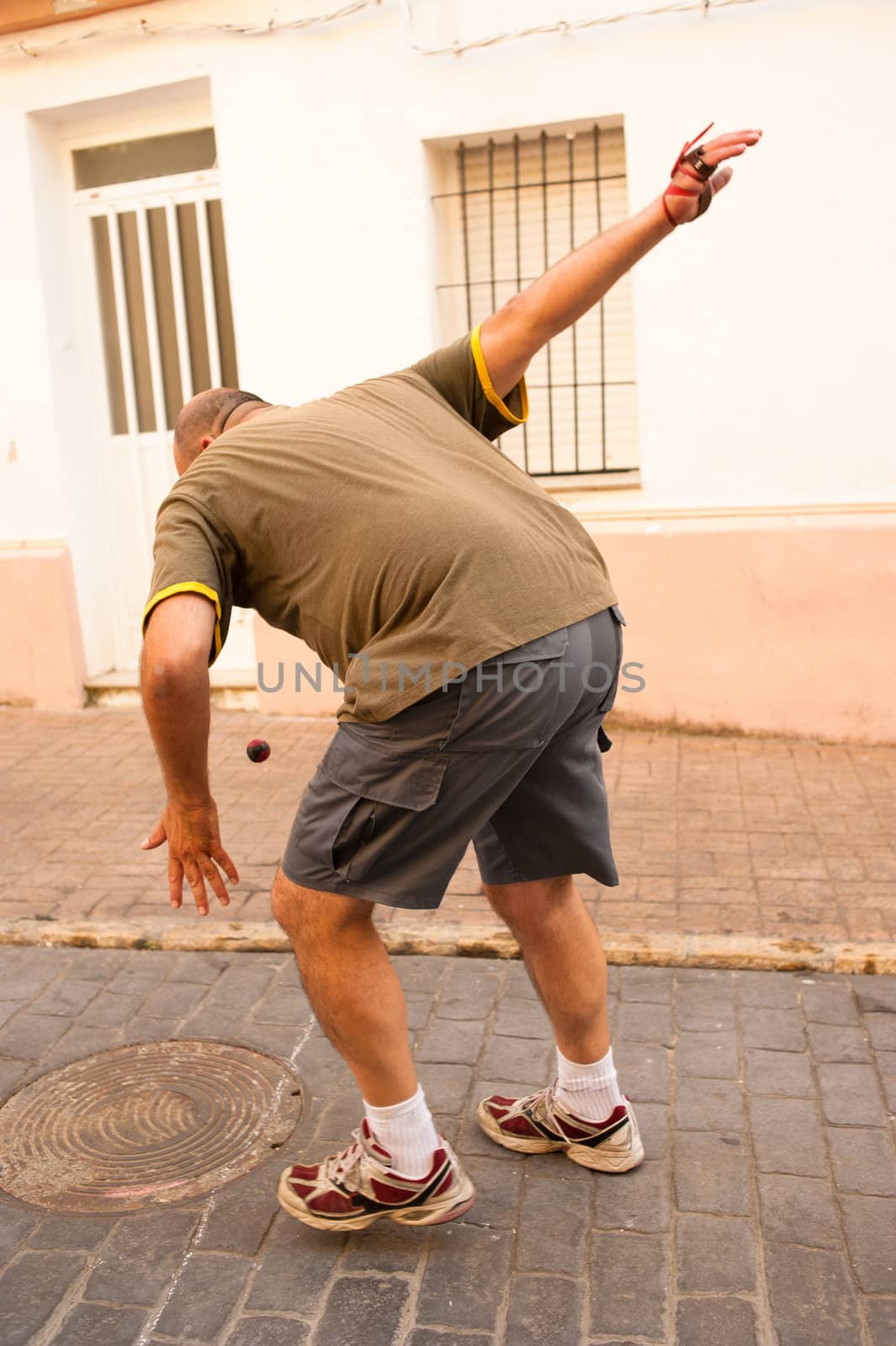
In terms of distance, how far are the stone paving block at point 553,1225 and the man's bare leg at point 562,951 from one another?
0.29 metres

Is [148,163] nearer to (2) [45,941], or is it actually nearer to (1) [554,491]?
(1) [554,491]

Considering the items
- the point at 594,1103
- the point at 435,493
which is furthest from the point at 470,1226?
the point at 435,493

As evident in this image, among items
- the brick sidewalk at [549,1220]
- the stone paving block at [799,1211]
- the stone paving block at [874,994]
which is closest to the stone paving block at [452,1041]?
the brick sidewalk at [549,1220]

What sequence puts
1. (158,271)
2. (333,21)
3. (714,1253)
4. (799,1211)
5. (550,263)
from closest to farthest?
(714,1253) → (799,1211) → (333,21) → (550,263) → (158,271)

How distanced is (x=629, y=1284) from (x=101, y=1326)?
1036 millimetres

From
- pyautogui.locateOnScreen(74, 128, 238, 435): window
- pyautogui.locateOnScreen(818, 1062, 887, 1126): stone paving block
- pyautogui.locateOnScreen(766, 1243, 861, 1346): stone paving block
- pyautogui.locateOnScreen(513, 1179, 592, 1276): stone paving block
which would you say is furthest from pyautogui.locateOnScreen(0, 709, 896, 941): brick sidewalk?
pyautogui.locateOnScreen(74, 128, 238, 435): window

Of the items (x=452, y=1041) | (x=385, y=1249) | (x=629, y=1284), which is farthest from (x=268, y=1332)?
(x=452, y=1041)

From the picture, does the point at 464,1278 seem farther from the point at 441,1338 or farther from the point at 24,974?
the point at 24,974

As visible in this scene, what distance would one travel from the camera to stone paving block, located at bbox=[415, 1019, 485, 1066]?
11.1 feet

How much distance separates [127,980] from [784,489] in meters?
3.99

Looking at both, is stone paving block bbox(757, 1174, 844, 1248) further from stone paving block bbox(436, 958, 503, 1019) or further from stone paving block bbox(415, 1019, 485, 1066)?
stone paving block bbox(436, 958, 503, 1019)

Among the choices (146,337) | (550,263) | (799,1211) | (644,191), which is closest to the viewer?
(799,1211)

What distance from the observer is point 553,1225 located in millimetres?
2688

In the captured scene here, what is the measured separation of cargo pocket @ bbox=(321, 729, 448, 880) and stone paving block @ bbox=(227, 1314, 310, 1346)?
859 mm
